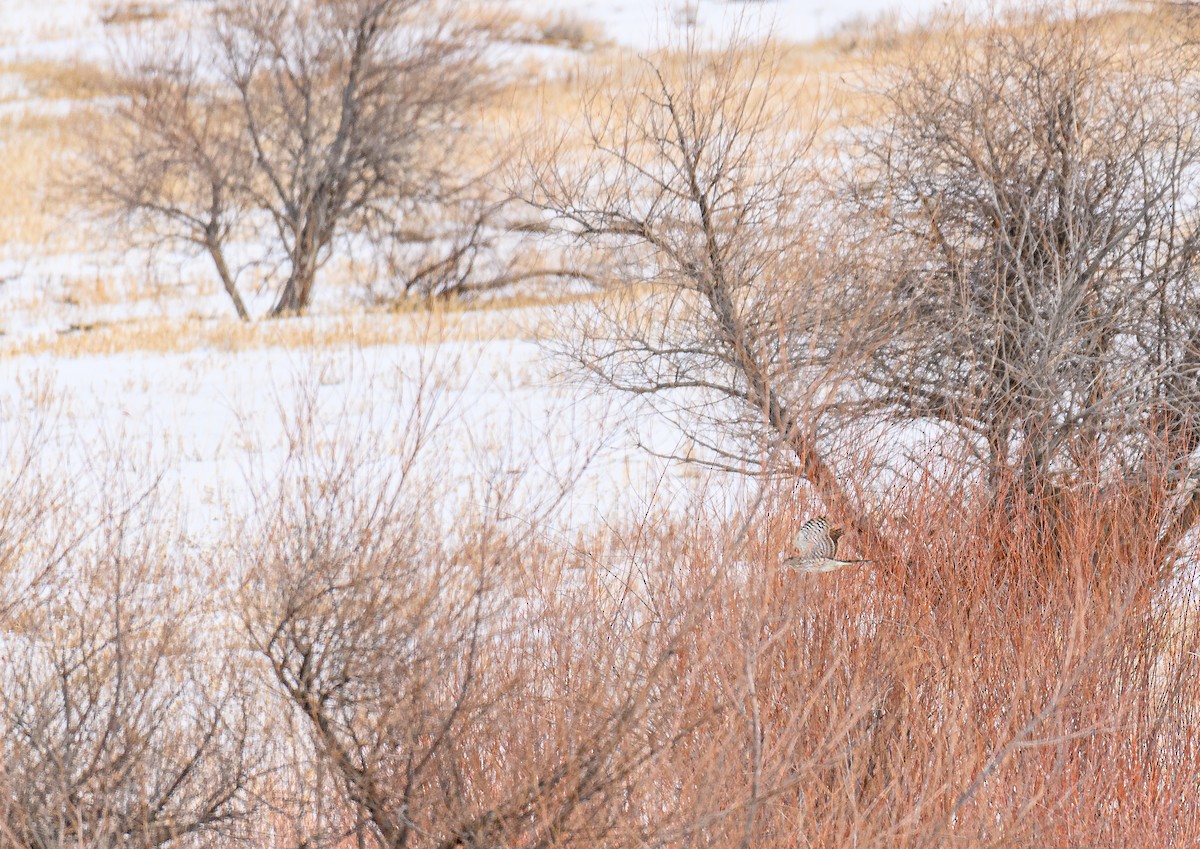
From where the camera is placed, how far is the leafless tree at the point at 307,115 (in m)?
16.9

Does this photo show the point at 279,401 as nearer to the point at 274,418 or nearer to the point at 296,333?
the point at 274,418

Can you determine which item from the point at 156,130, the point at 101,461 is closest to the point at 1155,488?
the point at 101,461

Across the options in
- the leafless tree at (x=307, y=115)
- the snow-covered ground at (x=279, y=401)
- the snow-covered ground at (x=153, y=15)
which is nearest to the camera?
the snow-covered ground at (x=279, y=401)

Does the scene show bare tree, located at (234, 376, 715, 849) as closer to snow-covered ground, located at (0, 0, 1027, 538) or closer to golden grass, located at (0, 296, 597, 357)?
snow-covered ground, located at (0, 0, 1027, 538)

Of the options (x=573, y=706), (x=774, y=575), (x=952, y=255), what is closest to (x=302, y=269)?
(x=952, y=255)

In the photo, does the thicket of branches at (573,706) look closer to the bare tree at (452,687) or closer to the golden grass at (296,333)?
the bare tree at (452,687)

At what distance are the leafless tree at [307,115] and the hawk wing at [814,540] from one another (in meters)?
13.1

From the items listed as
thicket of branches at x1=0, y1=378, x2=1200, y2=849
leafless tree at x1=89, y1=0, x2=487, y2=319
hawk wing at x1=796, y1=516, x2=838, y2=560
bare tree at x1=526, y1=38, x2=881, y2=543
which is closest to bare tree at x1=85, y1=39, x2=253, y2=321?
leafless tree at x1=89, y1=0, x2=487, y2=319

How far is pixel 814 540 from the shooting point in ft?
14.9

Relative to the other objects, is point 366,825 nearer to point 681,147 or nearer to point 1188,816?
point 1188,816

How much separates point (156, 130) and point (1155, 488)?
13.7 m

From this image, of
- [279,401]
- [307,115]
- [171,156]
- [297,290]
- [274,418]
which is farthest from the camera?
[297,290]

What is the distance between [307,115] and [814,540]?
1378cm

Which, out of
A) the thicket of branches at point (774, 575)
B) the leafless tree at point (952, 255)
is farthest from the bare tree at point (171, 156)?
the leafless tree at point (952, 255)
